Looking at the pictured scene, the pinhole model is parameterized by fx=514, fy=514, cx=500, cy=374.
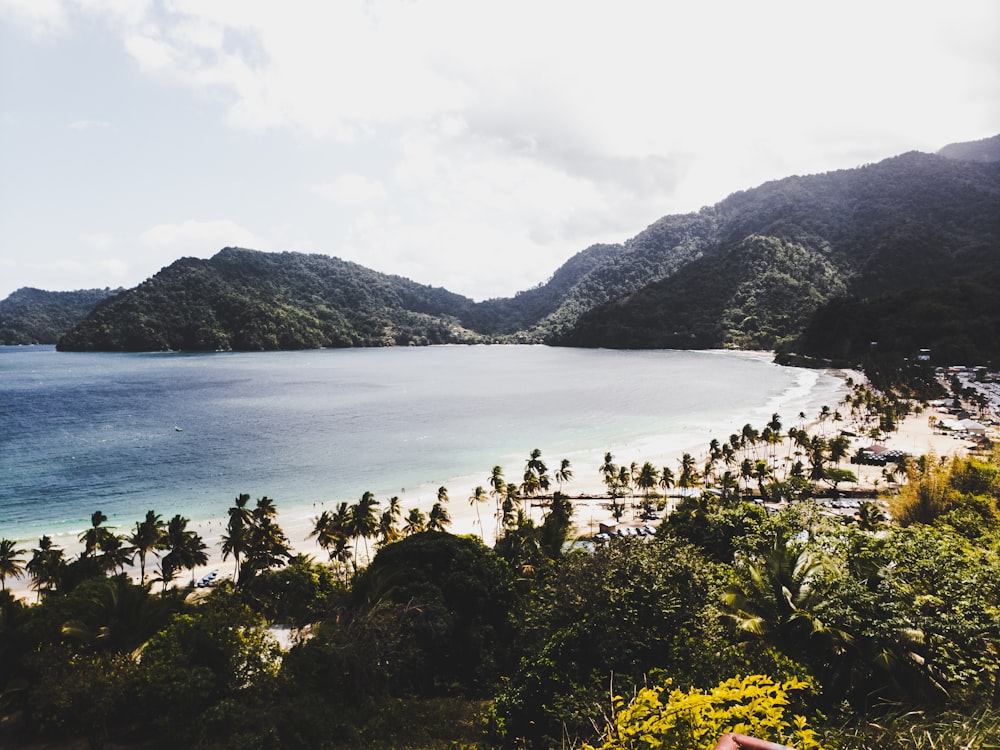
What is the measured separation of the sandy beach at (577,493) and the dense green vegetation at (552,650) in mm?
14518

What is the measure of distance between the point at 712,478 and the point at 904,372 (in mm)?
101041

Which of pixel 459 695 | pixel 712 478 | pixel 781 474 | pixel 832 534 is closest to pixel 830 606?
pixel 832 534

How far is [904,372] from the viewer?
130000 mm

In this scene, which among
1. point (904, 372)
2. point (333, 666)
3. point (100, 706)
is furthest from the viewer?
point (904, 372)

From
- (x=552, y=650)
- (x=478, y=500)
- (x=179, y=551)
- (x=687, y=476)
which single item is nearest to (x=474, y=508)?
(x=478, y=500)

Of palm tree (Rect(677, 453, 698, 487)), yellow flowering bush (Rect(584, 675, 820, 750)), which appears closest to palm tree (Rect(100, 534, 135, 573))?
yellow flowering bush (Rect(584, 675, 820, 750))

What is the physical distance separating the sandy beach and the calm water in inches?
37.6

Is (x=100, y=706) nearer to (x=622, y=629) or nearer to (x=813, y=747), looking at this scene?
(x=622, y=629)

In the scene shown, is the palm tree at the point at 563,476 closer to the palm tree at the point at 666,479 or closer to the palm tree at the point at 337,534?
the palm tree at the point at 666,479

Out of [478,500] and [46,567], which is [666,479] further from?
[46,567]

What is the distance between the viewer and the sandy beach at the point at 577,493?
43938 millimetres

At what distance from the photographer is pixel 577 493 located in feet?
200

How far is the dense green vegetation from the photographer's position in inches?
428

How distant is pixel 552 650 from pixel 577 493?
44.7 metres
